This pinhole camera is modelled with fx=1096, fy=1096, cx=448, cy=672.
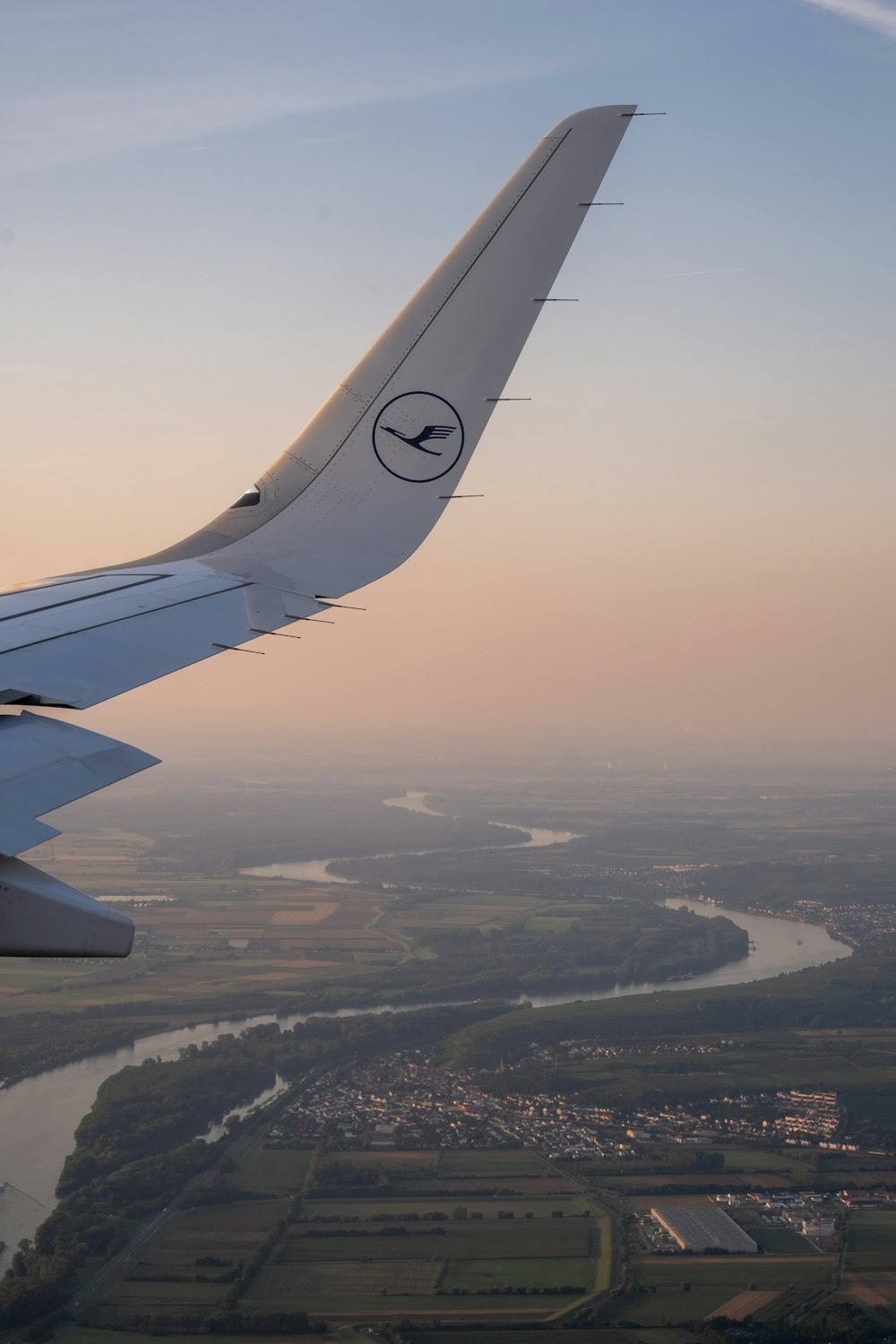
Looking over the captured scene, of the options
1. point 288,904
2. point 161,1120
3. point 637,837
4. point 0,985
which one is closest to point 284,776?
point 637,837

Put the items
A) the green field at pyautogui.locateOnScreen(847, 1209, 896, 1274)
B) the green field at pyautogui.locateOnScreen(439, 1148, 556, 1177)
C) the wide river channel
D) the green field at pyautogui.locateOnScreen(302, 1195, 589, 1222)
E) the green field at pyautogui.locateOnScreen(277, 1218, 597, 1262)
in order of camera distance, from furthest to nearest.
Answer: the green field at pyautogui.locateOnScreen(439, 1148, 556, 1177)
the green field at pyautogui.locateOnScreen(302, 1195, 589, 1222)
the wide river channel
the green field at pyautogui.locateOnScreen(847, 1209, 896, 1274)
the green field at pyautogui.locateOnScreen(277, 1218, 597, 1262)

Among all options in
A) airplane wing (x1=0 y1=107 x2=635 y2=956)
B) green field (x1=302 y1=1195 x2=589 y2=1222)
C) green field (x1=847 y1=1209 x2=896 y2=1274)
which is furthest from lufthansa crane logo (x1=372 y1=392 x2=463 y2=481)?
green field (x1=302 y1=1195 x2=589 y2=1222)

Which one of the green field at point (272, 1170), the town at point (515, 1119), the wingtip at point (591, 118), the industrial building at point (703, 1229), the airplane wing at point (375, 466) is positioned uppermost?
the wingtip at point (591, 118)

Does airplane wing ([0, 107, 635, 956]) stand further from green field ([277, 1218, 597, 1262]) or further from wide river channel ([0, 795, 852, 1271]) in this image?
green field ([277, 1218, 597, 1262])

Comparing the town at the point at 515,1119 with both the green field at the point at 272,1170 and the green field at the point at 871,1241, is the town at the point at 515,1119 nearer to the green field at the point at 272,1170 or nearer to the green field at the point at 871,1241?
the green field at the point at 272,1170

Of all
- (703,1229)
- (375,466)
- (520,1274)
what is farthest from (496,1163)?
(375,466)

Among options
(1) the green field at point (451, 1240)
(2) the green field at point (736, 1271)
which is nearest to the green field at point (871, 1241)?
(2) the green field at point (736, 1271)
